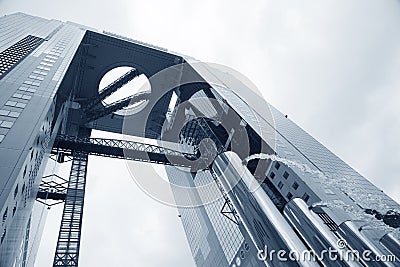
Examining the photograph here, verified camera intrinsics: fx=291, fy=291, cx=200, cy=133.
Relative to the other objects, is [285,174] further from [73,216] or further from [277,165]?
[73,216]

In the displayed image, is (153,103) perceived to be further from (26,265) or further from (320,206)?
(320,206)

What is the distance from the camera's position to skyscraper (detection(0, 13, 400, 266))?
1761 centimetres

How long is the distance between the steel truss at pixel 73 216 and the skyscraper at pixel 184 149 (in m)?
0.11

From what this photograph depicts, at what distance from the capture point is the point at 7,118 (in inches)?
649

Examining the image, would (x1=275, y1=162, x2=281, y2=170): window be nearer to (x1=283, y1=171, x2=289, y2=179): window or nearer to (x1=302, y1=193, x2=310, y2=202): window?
(x1=283, y1=171, x2=289, y2=179): window

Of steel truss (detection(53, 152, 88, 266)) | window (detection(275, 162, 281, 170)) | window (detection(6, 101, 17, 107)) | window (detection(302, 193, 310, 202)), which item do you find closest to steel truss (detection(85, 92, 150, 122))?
steel truss (detection(53, 152, 88, 266))

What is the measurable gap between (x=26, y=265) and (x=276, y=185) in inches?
886

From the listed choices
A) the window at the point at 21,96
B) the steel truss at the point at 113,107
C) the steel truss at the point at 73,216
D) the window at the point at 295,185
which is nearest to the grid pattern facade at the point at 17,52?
the window at the point at 21,96

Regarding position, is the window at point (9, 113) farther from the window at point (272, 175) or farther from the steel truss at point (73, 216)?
the window at point (272, 175)

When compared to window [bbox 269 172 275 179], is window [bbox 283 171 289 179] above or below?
above

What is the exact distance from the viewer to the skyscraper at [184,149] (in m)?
17.6

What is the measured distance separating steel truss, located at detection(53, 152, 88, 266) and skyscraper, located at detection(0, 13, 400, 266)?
109 mm

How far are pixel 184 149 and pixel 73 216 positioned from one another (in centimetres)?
2563

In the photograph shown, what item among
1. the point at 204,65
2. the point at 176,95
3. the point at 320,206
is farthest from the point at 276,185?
the point at 176,95
